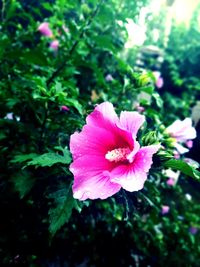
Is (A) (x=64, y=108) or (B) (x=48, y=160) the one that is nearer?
(B) (x=48, y=160)

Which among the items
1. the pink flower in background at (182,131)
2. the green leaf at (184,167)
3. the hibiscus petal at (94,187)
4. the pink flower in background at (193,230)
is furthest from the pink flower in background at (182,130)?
the pink flower in background at (193,230)

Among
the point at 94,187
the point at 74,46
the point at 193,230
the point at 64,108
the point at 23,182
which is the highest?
the point at 74,46

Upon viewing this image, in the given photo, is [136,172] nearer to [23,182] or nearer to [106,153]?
[106,153]

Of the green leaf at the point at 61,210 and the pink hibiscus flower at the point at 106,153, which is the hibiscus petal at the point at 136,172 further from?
the green leaf at the point at 61,210

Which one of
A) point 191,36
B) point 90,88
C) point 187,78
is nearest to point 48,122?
point 90,88

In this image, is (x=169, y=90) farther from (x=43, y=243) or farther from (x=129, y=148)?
(x=129, y=148)

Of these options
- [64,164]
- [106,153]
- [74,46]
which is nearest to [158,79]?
[74,46]

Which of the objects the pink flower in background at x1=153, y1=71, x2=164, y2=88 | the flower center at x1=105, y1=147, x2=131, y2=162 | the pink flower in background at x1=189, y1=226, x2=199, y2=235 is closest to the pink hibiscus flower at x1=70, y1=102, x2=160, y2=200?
the flower center at x1=105, y1=147, x2=131, y2=162
